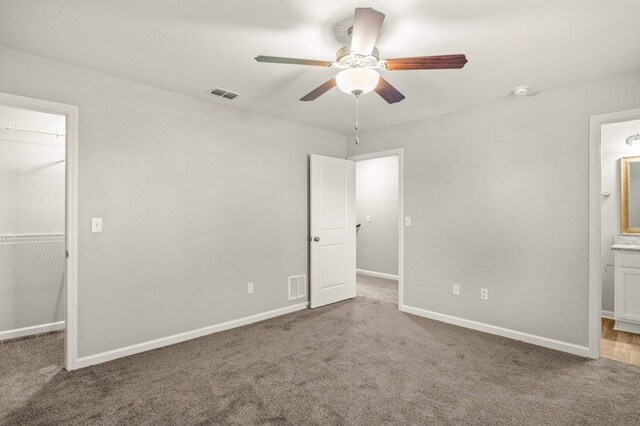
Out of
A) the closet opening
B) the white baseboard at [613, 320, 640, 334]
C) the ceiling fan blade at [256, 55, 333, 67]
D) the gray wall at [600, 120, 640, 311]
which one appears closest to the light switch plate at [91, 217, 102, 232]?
the ceiling fan blade at [256, 55, 333, 67]

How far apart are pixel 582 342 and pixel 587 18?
2.62 metres

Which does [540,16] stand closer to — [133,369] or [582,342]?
[582,342]

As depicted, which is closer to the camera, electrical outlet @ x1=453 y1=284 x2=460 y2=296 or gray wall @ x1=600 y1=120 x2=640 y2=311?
electrical outlet @ x1=453 y1=284 x2=460 y2=296

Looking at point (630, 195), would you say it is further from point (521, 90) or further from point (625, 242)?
point (521, 90)

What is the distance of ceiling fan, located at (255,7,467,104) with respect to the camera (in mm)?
1704

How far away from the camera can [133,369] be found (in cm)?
267

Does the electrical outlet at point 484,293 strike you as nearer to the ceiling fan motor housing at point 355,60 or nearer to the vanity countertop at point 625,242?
the vanity countertop at point 625,242

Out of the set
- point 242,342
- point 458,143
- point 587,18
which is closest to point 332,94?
point 458,143

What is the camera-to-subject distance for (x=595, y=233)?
290 cm

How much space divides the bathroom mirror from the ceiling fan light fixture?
12.8 ft

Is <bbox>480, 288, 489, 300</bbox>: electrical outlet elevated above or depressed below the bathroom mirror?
below

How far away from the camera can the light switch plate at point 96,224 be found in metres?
2.76

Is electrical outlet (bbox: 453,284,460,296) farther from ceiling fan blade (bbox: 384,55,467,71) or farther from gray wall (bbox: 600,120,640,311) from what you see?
ceiling fan blade (bbox: 384,55,467,71)

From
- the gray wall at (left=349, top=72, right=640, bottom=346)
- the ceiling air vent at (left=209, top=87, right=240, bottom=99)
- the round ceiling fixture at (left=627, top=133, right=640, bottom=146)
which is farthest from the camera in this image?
the round ceiling fixture at (left=627, top=133, right=640, bottom=146)
